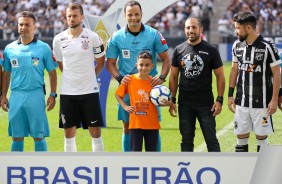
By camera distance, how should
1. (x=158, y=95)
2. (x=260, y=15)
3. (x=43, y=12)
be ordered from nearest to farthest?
(x=158, y=95), (x=260, y=15), (x=43, y=12)

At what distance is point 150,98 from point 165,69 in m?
0.57

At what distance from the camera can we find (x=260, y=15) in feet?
112

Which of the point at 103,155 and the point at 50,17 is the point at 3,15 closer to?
the point at 50,17

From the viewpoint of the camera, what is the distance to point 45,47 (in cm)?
902

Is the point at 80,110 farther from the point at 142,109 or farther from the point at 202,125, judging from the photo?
the point at 202,125

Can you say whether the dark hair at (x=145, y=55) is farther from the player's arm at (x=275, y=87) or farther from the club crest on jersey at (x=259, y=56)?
the player's arm at (x=275, y=87)

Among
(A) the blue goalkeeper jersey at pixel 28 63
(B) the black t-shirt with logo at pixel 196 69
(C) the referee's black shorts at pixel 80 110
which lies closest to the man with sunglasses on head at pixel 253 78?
(B) the black t-shirt with logo at pixel 196 69

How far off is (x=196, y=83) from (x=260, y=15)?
25.9 metres

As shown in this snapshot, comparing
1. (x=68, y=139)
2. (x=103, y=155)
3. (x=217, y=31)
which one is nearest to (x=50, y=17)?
(x=217, y=31)

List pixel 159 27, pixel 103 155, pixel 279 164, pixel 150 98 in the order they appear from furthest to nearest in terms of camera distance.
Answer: pixel 159 27, pixel 150 98, pixel 103 155, pixel 279 164

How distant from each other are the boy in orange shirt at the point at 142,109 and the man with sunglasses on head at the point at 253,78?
85cm

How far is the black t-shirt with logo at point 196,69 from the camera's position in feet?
28.6

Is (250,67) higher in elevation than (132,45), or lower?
lower

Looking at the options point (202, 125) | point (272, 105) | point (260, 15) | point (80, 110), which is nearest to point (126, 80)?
point (80, 110)
